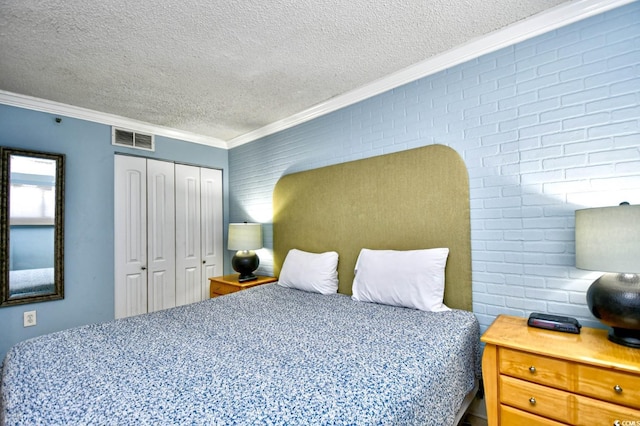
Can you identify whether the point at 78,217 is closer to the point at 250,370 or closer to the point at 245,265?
the point at 245,265

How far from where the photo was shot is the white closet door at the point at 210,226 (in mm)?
4062

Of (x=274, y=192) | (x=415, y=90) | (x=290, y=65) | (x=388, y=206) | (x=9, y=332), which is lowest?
(x=9, y=332)

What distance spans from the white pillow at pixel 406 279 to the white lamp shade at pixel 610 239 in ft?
2.62

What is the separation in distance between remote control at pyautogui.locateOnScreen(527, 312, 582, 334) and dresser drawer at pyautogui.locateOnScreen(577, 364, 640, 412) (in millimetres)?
281

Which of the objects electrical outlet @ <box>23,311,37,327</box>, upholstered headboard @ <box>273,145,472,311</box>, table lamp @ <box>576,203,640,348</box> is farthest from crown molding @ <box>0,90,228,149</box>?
table lamp @ <box>576,203,640,348</box>

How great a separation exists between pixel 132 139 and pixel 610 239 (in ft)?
13.9

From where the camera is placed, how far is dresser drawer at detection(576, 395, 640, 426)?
1214 millimetres

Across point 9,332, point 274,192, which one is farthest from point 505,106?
point 9,332

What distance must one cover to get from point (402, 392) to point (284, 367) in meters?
0.49

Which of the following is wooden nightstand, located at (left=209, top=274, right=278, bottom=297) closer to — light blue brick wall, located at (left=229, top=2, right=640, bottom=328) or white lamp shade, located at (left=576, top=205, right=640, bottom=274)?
light blue brick wall, located at (left=229, top=2, right=640, bottom=328)

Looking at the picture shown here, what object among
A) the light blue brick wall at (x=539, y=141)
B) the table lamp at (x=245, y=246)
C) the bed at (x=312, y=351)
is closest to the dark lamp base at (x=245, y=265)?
the table lamp at (x=245, y=246)

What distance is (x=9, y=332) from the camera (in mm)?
2648

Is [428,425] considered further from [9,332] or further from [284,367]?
[9,332]

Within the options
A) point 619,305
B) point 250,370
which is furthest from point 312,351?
point 619,305
